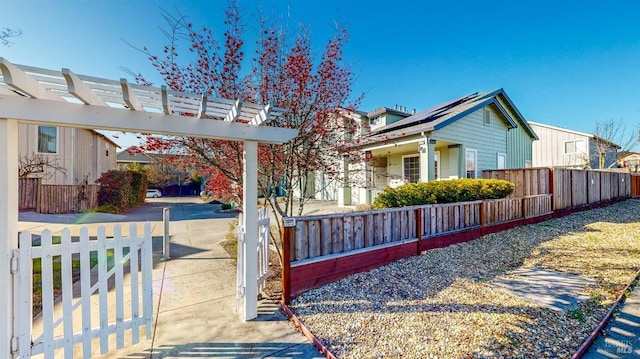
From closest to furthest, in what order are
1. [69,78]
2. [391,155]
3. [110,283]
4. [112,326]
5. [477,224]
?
1. [69,78]
2. [112,326]
3. [110,283]
4. [477,224]
5. [391,155]

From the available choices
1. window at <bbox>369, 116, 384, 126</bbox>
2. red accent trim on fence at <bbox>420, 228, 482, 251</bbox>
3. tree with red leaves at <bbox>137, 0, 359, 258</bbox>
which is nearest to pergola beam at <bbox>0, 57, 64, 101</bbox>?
tree with red leaves at <bbox>137, 0, 359, 258</bbox>

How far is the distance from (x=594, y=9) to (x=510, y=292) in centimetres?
1119

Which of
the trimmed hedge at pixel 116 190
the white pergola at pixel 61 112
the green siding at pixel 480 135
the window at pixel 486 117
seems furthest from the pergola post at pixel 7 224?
the trimmed hedge at pixel 116 190

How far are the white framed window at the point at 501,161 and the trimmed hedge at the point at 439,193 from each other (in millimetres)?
4383

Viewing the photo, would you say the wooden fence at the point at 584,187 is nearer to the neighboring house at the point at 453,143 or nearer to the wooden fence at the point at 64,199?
the neighboring house at the point at 453,143

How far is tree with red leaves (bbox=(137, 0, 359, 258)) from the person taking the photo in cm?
451

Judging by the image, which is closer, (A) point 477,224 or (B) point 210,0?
(B) point 210,0

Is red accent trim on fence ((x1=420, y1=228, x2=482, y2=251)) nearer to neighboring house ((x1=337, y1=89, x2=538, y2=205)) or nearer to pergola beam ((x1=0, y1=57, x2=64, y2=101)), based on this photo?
neighboring house ((x1=337, y1=89, x2=538, y2=205))

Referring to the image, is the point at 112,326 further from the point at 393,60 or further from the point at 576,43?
the point at 576,43

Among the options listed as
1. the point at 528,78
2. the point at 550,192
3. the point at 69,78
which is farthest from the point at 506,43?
the point at 69,78

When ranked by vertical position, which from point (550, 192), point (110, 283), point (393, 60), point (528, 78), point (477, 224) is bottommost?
point (110, 283)

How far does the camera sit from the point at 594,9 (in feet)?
30.4

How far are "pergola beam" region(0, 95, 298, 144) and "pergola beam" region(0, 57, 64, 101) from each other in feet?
0.36

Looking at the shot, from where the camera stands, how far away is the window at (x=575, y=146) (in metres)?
22.2
